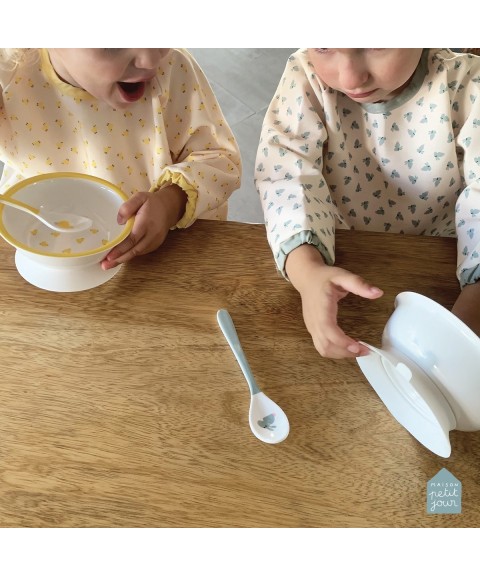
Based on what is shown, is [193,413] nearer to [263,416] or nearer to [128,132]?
[263,416]

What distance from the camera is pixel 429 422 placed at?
0.60 meters

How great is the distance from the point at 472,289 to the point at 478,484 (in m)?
0.25

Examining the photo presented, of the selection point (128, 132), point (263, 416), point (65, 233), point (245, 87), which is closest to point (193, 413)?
point (263, 416)

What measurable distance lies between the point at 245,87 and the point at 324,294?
1.67 metres

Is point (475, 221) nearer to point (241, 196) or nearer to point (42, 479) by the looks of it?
point (42, 479)

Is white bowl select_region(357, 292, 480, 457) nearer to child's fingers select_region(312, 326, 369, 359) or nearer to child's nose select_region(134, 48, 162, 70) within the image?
child's fingers select_region(312, 326, 369, 359)

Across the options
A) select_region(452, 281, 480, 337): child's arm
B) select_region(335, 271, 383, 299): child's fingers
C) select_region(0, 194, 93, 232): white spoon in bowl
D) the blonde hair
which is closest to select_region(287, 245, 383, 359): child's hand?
select_region(335, 271, 383, 299): child's fingers

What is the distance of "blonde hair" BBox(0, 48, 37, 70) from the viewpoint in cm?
89

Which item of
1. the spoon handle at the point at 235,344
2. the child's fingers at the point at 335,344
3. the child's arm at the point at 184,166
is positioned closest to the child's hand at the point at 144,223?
the child's arm at the point at 184,166

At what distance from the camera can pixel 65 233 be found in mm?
812

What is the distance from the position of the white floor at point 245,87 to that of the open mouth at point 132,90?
97 cm

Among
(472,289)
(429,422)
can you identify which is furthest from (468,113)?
(429,422)

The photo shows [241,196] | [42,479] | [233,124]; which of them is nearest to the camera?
[42,479]

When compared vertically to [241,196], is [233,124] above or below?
above
